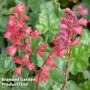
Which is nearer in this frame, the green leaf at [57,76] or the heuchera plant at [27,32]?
the heuchera plant at [27,32]

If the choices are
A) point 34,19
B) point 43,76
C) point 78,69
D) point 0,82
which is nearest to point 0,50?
point 34,19

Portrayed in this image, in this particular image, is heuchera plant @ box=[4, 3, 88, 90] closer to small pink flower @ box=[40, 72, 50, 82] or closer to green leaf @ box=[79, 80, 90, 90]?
small pink flower @ box=[40, 72, 50, 82]

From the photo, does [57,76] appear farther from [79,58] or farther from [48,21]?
[48,21]

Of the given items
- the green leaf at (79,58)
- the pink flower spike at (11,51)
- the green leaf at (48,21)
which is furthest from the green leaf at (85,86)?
the pink flower spike at (11,51)

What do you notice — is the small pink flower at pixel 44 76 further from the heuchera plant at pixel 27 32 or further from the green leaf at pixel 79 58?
the green leaf at pixel 79 58

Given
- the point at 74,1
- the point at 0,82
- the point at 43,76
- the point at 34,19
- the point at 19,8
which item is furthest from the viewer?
the point at 74,1

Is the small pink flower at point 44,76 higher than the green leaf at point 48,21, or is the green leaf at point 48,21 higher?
the green leaf at point 48,21

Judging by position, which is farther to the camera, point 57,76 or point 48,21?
point 48,21

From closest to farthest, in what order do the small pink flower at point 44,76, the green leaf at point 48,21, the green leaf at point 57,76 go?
the small pink flower at point 44,76, the green leaf at point 57,76, the green leaf at point 48,21

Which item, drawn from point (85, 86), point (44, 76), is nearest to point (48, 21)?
point (85, 86)

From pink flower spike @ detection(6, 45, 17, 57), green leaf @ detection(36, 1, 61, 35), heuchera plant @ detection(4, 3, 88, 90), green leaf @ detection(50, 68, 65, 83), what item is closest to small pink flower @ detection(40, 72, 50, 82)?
heuchera plant @ detection(4, 3, 88, 90)

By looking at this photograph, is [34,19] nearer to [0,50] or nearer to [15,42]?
[0,50]
